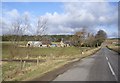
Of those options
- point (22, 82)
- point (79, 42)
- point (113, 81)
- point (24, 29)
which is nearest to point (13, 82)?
point (22, 82)

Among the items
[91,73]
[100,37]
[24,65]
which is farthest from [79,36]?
[91,73]

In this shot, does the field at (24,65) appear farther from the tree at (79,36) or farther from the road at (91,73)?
the tree at (79,36)

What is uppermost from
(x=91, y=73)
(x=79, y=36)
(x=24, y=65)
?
(x=79, y=36)

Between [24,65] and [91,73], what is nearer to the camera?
[91,73]

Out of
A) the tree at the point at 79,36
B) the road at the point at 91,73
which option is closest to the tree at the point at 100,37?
the tree at the point at 79,36

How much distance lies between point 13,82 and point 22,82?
517mm

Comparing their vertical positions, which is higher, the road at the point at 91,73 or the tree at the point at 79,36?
the tree at the point at 79,36

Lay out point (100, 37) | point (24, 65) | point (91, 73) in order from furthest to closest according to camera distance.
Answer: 1. point (100, 37)
2. point (24, 65)
3. point (91, 73)

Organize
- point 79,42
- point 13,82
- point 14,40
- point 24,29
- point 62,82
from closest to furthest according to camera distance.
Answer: point 13,82 → point 62,82 → point 14,40 → point 24,29 → point 79,42

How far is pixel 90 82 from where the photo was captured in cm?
1340

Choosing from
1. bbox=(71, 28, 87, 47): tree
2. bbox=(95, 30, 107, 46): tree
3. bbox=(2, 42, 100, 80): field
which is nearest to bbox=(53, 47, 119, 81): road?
bbox=(2, 42, 100, 80): field

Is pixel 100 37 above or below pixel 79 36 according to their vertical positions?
above

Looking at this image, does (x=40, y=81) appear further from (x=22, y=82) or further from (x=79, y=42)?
(x=79, y=42)

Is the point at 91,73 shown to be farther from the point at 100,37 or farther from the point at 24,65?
the point at 100,37
